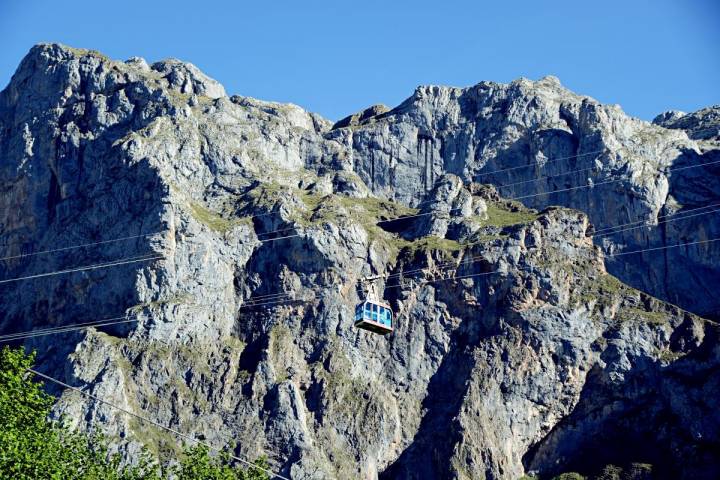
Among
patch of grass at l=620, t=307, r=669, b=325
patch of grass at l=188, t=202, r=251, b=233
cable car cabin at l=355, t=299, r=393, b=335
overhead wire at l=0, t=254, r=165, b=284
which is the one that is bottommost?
cable car cabin at l=355, t=299, r=393, b=335

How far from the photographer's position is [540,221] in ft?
647

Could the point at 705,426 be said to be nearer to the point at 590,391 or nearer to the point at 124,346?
the point at 590,391

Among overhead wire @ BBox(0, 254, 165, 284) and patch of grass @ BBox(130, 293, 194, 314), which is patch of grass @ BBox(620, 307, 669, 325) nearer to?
patch of grass @ BBox(130, 293, 194, 314)

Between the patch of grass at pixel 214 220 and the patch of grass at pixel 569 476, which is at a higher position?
the patch of grass at pixel 214 220

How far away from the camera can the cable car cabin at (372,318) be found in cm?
11494

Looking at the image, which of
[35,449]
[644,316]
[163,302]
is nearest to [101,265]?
[163,302]

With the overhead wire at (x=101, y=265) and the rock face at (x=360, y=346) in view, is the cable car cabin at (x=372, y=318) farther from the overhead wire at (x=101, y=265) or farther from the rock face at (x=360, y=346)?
the overhead wire at (x=101, y=265)

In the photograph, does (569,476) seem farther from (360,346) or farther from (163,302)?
(163,302)

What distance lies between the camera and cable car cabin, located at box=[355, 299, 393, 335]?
115m

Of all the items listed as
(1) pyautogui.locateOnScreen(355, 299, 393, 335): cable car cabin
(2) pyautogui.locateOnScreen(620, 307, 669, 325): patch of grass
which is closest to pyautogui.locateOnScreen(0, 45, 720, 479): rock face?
(2) pyautogui.locateOnScreen(620, 307, 669, 325): patch of grass

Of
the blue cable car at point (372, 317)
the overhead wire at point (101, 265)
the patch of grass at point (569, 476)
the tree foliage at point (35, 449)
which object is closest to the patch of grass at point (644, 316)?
the patch of grass at point (569, 476)

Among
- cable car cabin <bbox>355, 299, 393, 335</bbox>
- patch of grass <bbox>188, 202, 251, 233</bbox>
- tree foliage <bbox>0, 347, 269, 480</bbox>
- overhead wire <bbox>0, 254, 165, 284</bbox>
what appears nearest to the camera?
tree foliage <bbox>0, 347, 269, 480</bbox>

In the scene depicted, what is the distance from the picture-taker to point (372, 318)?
4550 inches

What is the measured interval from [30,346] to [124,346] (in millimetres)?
13075
